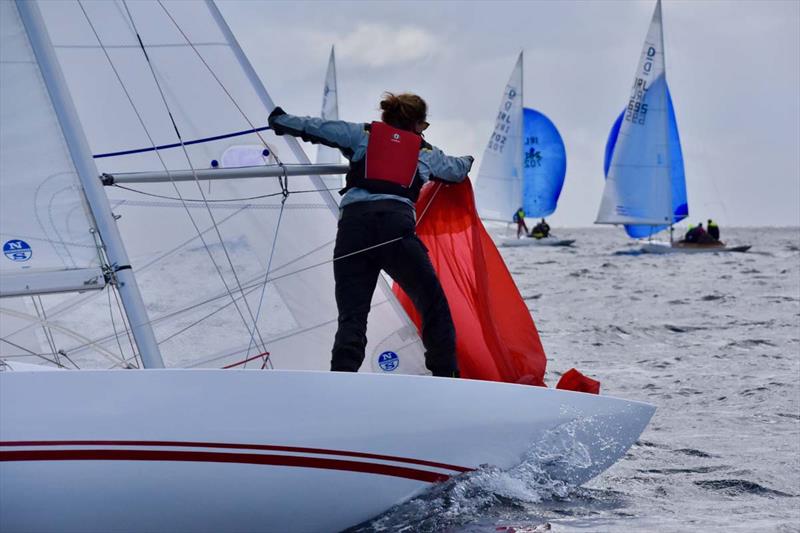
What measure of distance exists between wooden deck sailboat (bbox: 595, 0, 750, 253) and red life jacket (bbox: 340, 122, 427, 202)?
24397 mm

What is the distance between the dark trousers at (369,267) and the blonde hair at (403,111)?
29cm

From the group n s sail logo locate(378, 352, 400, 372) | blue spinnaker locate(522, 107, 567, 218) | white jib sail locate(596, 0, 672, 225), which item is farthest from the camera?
blue spinnaker locate(522, 107, 567, 218)

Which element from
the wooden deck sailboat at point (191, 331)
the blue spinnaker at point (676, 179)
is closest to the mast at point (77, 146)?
the wooden deck sailboat at point (191, 331)

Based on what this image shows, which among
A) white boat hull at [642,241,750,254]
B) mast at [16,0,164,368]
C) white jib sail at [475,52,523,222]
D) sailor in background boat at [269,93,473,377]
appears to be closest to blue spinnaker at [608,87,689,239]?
white boat hull at [642,241,750,254]

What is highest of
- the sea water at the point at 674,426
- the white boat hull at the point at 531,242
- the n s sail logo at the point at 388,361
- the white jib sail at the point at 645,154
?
the white jib sail at the point at 645,154

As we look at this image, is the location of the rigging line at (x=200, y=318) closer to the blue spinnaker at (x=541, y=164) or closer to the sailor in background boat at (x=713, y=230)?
the sailor in background boat at (x=713, y=230)

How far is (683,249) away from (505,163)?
731 cm

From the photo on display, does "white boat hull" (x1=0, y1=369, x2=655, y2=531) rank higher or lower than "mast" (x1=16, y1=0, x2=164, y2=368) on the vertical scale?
lower

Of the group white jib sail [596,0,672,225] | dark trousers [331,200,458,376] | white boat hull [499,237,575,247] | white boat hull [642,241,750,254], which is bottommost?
white boat hull [642,241,750,254]

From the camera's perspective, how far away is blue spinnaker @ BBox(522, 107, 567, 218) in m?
34.5

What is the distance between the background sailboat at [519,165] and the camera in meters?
32.8

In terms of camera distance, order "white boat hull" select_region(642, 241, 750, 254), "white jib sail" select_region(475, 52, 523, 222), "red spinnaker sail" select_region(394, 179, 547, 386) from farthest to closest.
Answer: "white jib sail" select_region(475, 52, 523, 222), "white boat hull" select_region(642, 241, 750, 254), "red spinnaker sail" select_region(394, 179, 547, 386)

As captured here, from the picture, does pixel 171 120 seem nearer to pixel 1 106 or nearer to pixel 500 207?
pixel 1 106

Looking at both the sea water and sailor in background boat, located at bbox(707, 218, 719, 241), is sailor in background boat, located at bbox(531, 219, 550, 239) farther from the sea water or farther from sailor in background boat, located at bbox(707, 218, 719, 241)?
the sea water
